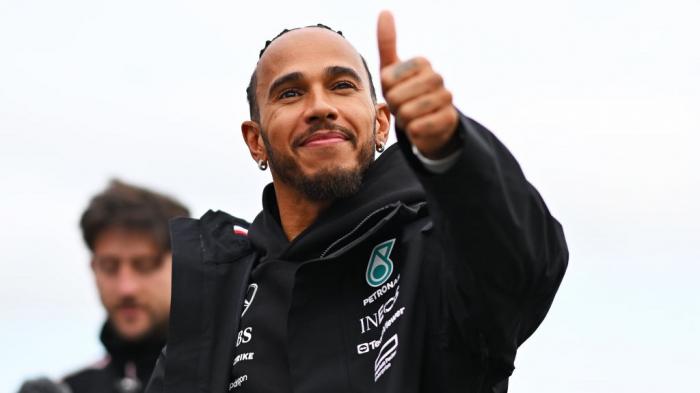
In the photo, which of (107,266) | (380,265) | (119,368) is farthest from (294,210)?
(119,368)

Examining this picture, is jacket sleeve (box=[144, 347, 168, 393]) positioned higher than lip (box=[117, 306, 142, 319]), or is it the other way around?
lip (box=[117, 306, 142, 319])

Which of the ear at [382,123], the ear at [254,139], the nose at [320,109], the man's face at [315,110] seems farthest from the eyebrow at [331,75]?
the ear at [254,139]

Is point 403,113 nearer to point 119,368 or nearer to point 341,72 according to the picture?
point 341,72

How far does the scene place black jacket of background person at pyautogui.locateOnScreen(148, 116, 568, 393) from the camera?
378cm

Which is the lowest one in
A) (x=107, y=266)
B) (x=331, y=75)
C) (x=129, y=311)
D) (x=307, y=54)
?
(x=129, y=311)

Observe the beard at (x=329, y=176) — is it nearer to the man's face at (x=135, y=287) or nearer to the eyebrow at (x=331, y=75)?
Answer: the eyebrow at (x=331, y=75)

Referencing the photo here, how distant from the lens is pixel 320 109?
16.4ft

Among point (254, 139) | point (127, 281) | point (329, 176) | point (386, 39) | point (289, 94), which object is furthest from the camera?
point (254, 139)

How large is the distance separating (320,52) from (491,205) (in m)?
1.79

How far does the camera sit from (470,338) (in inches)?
164

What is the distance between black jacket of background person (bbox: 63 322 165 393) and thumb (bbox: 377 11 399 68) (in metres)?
2.62

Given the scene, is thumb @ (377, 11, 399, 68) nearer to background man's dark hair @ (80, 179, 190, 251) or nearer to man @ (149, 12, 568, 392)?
man @ (149, 12, 568, 392)

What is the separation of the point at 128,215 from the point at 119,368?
0.75 m

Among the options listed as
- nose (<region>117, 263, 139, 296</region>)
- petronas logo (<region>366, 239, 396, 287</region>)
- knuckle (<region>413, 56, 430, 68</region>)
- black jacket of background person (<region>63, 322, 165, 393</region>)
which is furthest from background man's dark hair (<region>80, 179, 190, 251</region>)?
knuckle (<region>413, 56, 430, 68</region>)
